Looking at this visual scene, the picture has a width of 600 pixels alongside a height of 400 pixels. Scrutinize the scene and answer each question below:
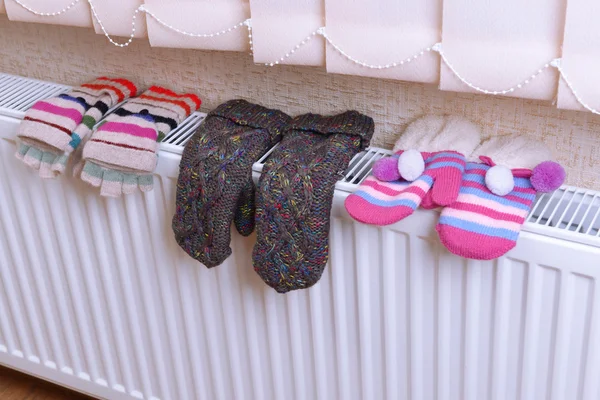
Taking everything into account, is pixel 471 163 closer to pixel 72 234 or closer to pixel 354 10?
pixel 354 10

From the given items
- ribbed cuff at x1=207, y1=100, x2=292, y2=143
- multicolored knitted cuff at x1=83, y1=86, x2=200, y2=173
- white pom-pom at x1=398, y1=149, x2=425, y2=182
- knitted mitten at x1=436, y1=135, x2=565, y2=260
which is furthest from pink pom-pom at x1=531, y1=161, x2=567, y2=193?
multicolored knitted cuff at x1=83, y1=86, x2=200, y2=173

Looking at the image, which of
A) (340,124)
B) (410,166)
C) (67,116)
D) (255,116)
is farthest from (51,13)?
(410,166)

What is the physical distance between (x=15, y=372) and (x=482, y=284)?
43.6 inches

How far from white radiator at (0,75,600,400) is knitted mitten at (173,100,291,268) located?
0.04 m

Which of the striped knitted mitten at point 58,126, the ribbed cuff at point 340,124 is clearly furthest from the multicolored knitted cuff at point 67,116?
the ribbed cuff at point 340,124

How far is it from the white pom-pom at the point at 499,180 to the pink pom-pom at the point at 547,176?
0.09 ft

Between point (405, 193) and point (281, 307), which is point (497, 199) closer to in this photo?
point (405, 193)

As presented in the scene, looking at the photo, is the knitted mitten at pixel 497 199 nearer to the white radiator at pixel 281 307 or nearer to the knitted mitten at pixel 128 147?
the white radiator at pixel 281 307

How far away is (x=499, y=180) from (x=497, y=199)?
0.02 metres

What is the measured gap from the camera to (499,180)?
95 centimetres

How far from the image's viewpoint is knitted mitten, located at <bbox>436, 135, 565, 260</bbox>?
92 centimetres

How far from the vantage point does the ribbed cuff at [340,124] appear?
109cm

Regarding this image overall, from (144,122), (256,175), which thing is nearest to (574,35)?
(256,175)

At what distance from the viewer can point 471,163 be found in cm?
102
